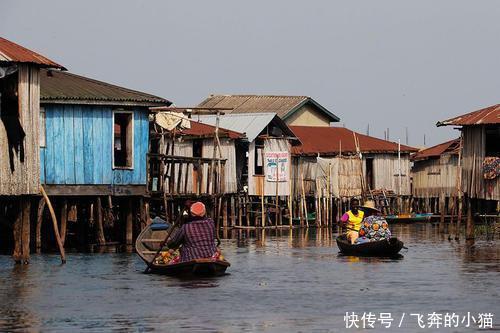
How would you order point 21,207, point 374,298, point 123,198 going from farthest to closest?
1. point 123,198
2. point 21,207
3. point 374,298

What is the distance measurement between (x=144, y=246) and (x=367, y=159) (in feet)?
105

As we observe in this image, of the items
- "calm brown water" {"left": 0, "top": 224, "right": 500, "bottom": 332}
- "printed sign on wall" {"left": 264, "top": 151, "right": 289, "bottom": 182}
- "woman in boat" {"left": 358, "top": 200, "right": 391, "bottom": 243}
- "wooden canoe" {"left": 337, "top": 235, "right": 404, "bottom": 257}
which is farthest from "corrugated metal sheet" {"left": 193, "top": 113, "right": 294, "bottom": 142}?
"woman in boat" {"left": 358, "top": 200, "right": 391, "bottom": 243}

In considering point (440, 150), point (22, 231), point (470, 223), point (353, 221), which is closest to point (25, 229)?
point (22, 231)

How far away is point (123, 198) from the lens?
3434 cm

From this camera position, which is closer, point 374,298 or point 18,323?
point 18,323

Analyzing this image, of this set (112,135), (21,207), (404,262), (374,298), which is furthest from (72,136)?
(374,298)

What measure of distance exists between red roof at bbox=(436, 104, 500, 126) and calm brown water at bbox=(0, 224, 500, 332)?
12.6 ft

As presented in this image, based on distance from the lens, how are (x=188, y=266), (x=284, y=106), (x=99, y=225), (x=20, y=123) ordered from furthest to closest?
(x=284, y=106) < (x=99, y=225) < (x=20, y=123) < (x=188, y=266)

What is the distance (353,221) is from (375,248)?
3.87 feet

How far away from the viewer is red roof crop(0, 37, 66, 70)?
2519cm

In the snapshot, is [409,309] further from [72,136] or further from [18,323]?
[72,136]

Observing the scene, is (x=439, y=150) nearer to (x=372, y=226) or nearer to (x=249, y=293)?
(x=372, y=226)

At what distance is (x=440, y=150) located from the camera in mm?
60125

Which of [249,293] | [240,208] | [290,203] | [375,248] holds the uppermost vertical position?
[290,203]
